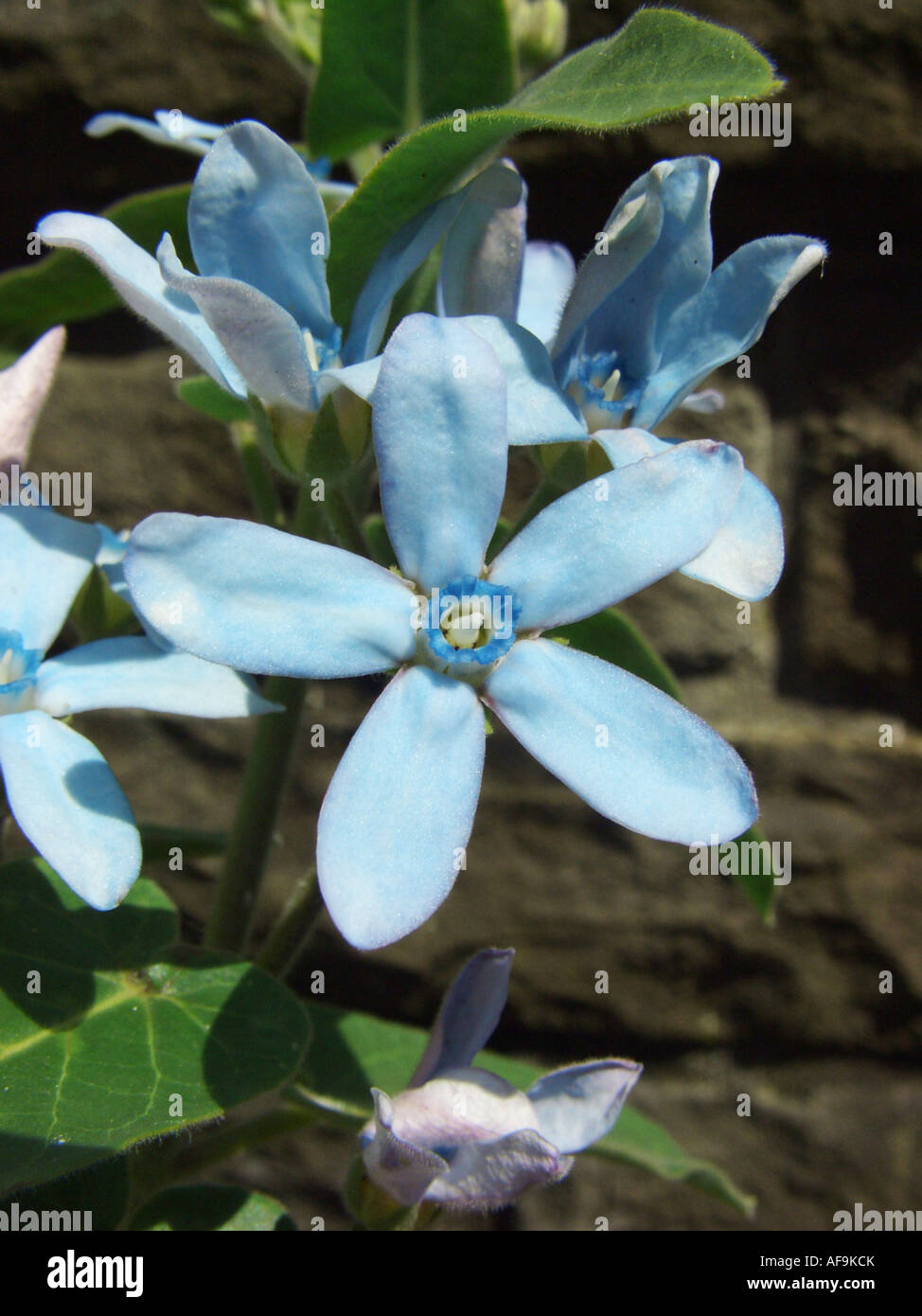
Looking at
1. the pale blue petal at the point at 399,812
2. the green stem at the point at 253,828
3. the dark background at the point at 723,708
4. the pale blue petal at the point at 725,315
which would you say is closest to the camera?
the pale blue petal at the point at 399,812

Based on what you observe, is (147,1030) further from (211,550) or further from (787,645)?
(787,645)

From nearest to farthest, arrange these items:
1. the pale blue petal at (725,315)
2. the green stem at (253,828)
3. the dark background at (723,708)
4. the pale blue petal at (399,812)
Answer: the pale blue petal at (399,812)
the pale blue petal at (725,315)
the green stem at (253,828)
the dark background at (723,708)

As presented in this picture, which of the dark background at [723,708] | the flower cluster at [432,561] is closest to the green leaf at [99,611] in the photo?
the flower cluster at [432,561]

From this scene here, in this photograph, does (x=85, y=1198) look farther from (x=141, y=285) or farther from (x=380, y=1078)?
(x=141, y=285)

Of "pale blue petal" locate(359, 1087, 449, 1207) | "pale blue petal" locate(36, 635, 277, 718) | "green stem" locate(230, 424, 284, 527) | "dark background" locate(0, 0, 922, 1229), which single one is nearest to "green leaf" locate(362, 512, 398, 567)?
"green stem" locate(230, 424, 284, 527)

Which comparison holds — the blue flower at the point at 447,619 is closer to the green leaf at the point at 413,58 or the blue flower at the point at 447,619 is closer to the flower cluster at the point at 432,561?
the flower cluster at the point at 432,561

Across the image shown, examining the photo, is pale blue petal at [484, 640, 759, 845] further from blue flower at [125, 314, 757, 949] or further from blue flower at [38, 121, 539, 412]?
blue flower at [38, 121, 539, 412]

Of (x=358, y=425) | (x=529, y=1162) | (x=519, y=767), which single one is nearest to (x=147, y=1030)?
(x=529, y=1162)
